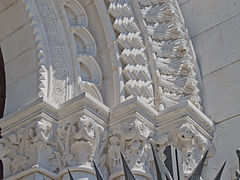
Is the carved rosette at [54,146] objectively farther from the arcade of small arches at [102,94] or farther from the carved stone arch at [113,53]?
the carved stone arch at [113,53]

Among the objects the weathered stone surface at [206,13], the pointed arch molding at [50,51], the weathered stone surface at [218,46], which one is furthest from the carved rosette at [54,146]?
the weathered stone surface at [206,13]

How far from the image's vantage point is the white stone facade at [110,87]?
446 centimetres

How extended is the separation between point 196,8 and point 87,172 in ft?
7.38

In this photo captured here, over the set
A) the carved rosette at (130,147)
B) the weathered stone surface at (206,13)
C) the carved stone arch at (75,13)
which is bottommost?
A: the carved rosette at (130,147)

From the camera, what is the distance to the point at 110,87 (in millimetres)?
4918

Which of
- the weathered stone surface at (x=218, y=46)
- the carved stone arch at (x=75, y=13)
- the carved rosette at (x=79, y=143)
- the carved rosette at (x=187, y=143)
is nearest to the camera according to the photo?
the carved rosette at (x=79, y=143)

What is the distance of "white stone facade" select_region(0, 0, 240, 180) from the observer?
4457mm

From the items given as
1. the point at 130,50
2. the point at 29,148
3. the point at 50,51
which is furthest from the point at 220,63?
the point at 29,148

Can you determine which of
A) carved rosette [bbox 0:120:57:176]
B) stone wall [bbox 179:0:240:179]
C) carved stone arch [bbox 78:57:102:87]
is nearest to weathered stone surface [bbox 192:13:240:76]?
stone wall [bbox 179:0:240:179]

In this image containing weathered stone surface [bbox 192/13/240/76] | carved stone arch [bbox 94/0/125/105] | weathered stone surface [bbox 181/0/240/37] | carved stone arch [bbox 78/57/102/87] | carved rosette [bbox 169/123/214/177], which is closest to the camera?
carved rosette [bbox 169/123/214/177]

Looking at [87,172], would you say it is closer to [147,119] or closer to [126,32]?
[147,119]

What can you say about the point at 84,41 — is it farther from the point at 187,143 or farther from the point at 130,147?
the point at 187,143

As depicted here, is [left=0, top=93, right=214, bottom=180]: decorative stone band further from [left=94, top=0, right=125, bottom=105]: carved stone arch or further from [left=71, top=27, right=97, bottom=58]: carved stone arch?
[left=71, top=27, right=97, bottom=58]: carved stone arch

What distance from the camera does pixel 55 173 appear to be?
4.39 metres
